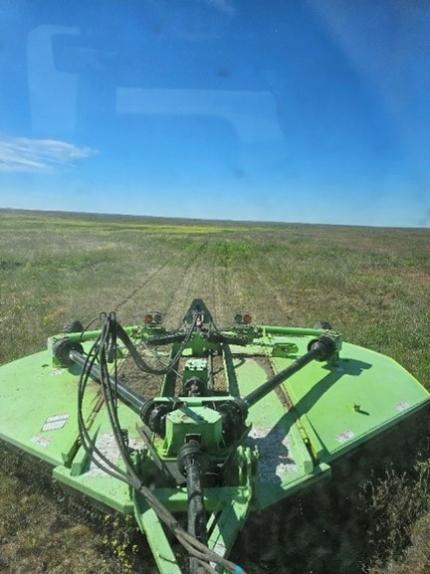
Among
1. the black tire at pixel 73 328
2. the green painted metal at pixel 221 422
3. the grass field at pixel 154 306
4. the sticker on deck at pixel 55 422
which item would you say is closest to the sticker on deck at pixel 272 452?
the green painted metal at pixel 221 422

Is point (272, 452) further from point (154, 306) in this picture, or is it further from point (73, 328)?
point (154, 306)

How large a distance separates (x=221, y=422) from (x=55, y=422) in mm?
1706

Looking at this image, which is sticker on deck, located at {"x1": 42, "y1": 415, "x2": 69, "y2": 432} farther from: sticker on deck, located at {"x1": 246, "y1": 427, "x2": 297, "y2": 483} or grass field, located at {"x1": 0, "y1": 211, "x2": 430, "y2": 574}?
sticker on deck, located at {"x1": 246, "y1": 427, "x2": 297, "y2": 483}

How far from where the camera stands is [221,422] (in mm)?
3438

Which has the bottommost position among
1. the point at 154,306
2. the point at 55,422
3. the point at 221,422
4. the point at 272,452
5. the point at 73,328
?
the point at 154,306

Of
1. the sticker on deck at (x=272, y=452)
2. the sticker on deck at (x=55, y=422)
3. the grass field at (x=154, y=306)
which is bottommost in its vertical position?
the grass field at (x=154, y=306)

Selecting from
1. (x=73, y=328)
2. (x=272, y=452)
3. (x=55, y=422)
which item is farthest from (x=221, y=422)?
(x=73, y=328)

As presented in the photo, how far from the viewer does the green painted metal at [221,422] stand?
3.22 meters

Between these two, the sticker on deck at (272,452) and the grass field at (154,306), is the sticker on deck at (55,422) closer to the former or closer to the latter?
the grass field at (154,306)

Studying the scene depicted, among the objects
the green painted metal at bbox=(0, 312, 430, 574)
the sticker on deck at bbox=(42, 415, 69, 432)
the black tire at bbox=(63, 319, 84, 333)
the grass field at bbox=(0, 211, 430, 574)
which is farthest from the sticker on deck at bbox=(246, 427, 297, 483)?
the black tire at bbox=(63, 319, 84, 333)

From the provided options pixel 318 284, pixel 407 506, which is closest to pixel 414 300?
pixel 318 284

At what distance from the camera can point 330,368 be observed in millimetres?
5762

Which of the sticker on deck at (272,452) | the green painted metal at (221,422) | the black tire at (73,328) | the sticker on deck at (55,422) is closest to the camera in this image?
the green painted metal at (221,422)

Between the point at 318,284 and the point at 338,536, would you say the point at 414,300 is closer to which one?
the point at 318,284
